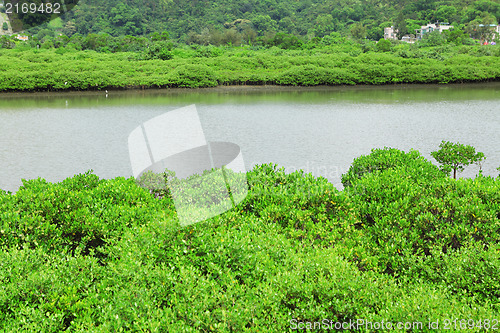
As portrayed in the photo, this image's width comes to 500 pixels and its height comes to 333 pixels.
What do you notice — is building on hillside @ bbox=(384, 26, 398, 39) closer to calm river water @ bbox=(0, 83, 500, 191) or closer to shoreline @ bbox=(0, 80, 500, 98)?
shoreline @ bbox=(0, 80, 500, 98)

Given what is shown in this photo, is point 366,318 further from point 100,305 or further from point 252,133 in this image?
point 252,133

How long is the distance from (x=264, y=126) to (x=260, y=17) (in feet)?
136

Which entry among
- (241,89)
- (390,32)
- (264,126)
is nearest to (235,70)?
(241,89)

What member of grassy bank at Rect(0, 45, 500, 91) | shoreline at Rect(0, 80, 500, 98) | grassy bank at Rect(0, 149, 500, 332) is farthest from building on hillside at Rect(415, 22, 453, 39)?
grassy bank at Rect(0, 149, 500, 332)

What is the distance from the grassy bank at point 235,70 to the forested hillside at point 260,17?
52.8 feet

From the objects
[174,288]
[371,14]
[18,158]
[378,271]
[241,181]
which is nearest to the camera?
[174,288]

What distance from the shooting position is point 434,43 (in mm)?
35094

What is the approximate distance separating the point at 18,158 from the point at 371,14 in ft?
165

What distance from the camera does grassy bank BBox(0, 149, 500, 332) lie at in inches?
98.0

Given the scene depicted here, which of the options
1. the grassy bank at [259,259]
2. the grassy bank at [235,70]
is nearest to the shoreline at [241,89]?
the grassy bank at [235,70]

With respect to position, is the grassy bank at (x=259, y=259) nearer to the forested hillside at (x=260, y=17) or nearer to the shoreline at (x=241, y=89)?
the shoreline at (x=241, y=89)

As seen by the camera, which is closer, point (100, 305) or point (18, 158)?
point (100, 305)

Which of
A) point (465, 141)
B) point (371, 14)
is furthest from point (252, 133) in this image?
point (371, 14)

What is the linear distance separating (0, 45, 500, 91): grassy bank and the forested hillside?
16.1 metres
